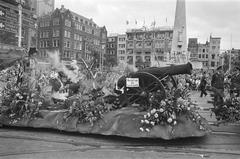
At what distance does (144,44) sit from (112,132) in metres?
93.2

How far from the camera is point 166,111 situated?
671cm

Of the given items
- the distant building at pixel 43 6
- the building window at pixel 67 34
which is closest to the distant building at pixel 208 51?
Answer: the building window at pixel 67 34

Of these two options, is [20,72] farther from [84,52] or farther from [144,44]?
[144,44]

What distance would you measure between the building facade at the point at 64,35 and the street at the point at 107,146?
5965cm

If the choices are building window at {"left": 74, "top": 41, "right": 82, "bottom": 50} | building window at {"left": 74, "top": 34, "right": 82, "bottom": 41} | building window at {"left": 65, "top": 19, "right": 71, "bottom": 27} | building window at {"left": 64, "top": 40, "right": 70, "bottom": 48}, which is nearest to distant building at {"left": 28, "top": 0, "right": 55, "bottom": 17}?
building window at {"left": 65, "top": 19, "right": 71, "bottom": 27}

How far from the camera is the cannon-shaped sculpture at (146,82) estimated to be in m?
7.71

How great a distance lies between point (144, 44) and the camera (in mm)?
98625

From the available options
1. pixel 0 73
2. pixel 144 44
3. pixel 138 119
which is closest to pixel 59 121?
pixel 138 119

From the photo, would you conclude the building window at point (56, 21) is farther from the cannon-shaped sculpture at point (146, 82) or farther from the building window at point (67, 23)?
the cannon-shaped sculpture at point (146, 82)

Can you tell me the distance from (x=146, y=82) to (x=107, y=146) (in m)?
2.39

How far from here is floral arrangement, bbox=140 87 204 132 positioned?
21.8 ft

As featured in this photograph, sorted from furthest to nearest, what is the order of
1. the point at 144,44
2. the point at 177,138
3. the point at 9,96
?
the point at 144,44
the point at 9,96
the point at 177,138

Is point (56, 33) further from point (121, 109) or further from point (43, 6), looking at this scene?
point (121, 109)

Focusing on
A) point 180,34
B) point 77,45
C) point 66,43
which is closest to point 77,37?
point 77,45
